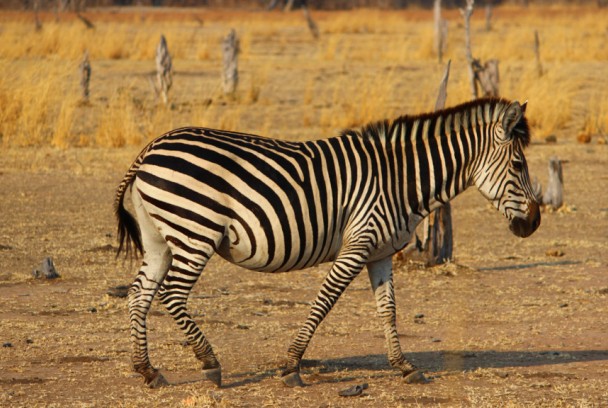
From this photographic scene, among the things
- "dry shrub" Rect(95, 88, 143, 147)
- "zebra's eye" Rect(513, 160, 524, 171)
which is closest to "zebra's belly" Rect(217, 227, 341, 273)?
"zebra's eye" Rect(513, 160, 524, 171)

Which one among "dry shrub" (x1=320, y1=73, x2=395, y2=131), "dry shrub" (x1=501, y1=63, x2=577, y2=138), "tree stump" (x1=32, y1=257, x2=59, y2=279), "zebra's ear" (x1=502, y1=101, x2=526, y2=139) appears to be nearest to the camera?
"zebra's ear" (x1=502, y1=101, x2=526, y2=139)

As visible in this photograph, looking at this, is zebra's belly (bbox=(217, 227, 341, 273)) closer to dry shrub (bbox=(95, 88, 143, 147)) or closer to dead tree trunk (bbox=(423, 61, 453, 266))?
dead tree trunk (bbox=(423, 61, 453, 266))

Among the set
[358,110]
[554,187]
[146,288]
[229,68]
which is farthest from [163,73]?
[146,288]

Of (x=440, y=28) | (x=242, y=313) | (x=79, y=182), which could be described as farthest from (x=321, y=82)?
(x=242, y=313)

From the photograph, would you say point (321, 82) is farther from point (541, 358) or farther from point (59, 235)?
point (541, 358)

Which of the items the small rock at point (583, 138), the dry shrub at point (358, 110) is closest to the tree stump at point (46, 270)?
the dry shrub at point (358, 110)

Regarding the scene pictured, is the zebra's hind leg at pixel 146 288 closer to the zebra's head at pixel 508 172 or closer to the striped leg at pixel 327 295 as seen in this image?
the striped leg at pixel 327 295

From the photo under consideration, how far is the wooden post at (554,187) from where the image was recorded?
39.6ft

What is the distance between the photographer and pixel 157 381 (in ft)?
20.2

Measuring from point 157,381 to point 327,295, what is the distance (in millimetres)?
1099

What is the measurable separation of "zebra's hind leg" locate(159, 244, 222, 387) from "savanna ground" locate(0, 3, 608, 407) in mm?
310

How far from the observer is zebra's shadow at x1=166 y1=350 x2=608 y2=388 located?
6.42 metres

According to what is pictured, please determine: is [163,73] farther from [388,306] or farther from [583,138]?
[388,306]

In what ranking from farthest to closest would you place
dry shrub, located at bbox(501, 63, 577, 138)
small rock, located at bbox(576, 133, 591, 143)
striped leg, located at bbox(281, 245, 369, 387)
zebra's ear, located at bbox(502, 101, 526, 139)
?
dry shrub, located at bbox(501, 63, 577, 138) → small rock, located at bbox(576, 133, 591, 143) → zebra's ear, located at bbox(502, 101, 526, 139) → striped leg, located at bbox(281, 245, 369, 387)
